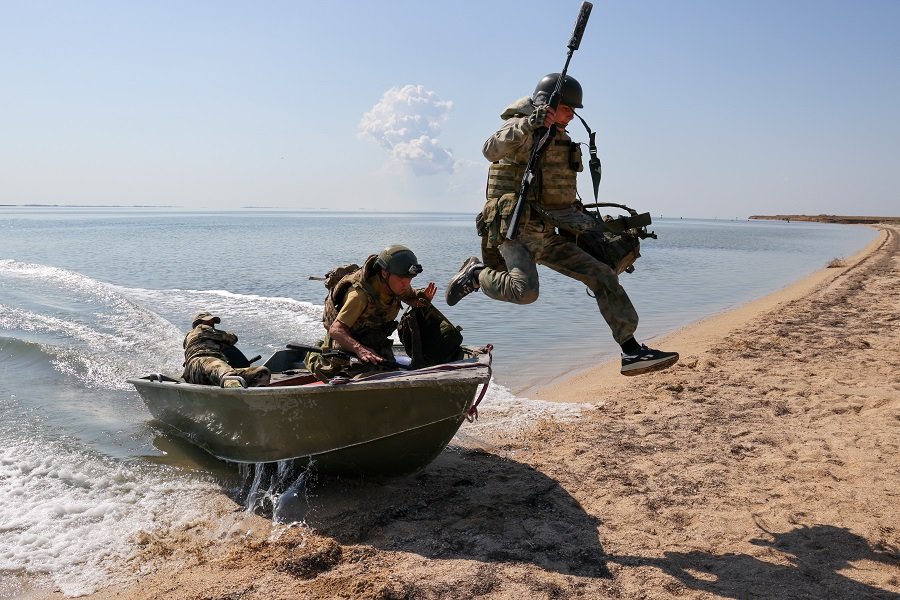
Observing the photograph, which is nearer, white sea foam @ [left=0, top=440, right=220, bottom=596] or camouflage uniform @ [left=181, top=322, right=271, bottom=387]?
white sea foam @ [left=0, top=440, right=220, bottom=596]

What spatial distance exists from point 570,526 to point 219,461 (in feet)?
13.2

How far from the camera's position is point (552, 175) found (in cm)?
608

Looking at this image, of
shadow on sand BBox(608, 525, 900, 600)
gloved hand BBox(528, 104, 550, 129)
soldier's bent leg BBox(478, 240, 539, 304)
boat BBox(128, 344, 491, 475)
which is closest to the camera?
shadow on sand BBox(608, 525, 900, 600)

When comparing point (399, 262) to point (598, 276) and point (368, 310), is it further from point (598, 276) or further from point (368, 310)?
point (598, 276)

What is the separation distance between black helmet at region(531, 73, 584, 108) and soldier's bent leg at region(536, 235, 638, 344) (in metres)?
1.09

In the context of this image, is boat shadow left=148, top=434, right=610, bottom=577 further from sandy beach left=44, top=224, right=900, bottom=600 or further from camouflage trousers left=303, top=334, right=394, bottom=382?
camouflage trousers left=303, top=334, right=394, bottom=382

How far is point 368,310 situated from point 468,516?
2.01 m

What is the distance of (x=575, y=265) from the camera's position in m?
6.13

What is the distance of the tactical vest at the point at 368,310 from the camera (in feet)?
21.4

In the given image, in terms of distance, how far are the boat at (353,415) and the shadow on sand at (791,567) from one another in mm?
1753

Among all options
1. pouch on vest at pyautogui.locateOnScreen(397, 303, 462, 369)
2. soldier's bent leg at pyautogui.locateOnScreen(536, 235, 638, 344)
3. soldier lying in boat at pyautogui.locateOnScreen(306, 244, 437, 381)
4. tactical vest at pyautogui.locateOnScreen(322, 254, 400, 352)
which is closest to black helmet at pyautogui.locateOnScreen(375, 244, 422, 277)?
soldier lying in boat at pyautogui.locateOnScreen(306, 244, 437, 381)

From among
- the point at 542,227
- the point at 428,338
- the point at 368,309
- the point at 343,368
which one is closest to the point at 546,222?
the point at 542,227

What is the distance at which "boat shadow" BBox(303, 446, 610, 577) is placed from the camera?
5.06 m

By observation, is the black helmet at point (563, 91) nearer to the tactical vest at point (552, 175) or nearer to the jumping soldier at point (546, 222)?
the jumping soldier at point (546, 222)
